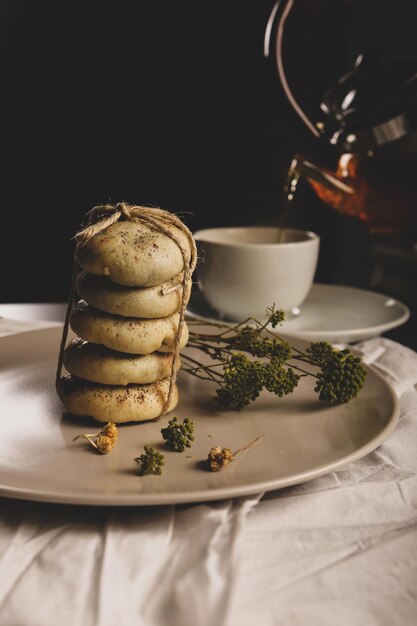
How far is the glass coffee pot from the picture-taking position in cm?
131

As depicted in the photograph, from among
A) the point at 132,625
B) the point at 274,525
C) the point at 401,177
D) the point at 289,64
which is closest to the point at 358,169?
the point at 401,177

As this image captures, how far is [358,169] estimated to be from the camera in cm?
138

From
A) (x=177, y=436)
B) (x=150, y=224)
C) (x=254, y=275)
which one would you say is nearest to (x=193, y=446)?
(x=177, y=436)

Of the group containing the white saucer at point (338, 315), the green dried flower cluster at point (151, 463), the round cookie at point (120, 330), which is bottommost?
the white saucer at point (338, 315)

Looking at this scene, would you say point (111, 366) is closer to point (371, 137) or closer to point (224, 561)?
point (224, 561)

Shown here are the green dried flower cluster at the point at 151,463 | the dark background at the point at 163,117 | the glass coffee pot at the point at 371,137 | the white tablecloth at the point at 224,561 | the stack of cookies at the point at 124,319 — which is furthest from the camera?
the dark background at the point at 163,117

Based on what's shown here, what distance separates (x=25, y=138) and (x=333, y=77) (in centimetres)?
80

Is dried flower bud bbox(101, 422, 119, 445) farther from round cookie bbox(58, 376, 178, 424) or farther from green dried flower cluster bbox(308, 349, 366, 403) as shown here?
green dried flower cluster bbox(308, 349, 366, 403)

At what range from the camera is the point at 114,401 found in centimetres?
77

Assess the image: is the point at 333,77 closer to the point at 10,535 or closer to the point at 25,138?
the point at 25,138

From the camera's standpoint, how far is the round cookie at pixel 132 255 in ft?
2.43

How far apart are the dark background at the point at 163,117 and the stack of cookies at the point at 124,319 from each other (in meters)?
1.02

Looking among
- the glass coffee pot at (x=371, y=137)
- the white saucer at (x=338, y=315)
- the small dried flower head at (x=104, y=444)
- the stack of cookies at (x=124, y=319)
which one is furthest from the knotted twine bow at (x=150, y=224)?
the glass coffee pot at (x=371, y=137)

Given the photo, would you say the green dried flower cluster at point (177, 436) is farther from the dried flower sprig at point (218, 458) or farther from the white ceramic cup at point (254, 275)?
the white ceramic cup at point (254, 275)
